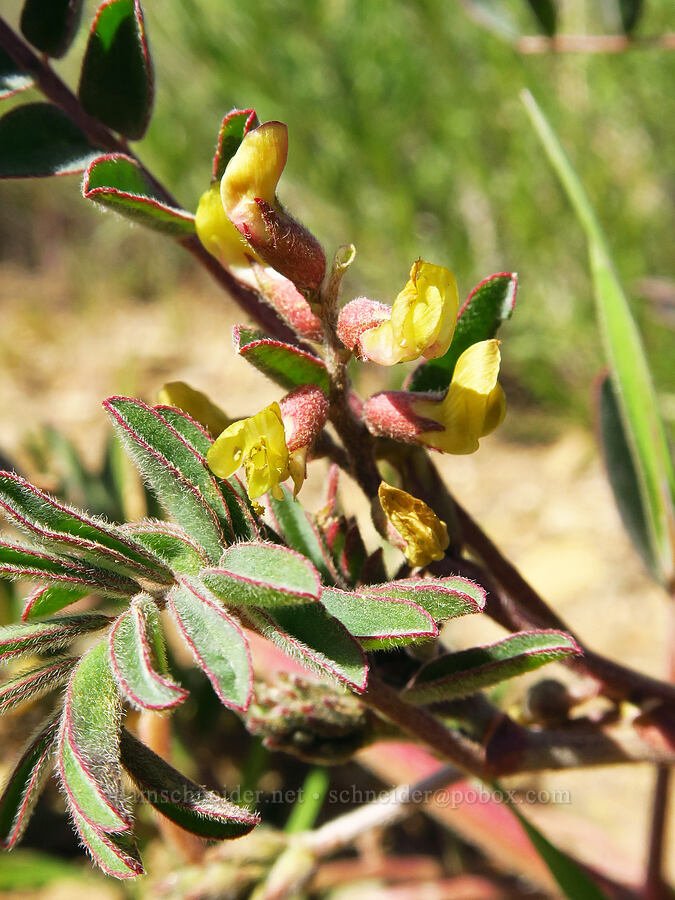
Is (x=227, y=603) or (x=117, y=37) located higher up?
(x=117, y=37)

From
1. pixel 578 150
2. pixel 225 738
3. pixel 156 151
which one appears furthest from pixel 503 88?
pixel 225 738

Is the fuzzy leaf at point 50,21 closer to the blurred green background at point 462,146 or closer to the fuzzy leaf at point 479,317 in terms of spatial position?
the fuzzy leaf at point 479,317

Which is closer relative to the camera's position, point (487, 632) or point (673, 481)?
point (673, 481)

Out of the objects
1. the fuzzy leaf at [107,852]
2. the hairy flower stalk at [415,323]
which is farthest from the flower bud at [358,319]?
the fuzzy leaf at [107,852]

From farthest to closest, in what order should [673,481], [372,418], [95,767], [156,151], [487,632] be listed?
[156,151]
[487,632]
[673,481]
[372,418]
[95,767]

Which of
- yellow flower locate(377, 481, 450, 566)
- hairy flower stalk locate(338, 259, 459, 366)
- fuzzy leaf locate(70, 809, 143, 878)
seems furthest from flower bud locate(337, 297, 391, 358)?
fuzzy leaf locate(70, 809, 143, 878)

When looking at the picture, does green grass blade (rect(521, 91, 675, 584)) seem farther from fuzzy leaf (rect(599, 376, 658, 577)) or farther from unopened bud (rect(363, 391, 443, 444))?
unopened bud (rect(363, 391, 443, 444))

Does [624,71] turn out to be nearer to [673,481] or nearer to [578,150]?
[578,150]
